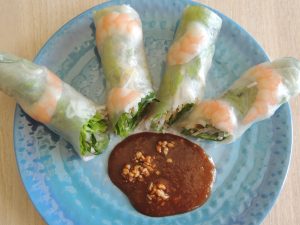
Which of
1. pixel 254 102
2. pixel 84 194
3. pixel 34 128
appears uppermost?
pixel 254 102

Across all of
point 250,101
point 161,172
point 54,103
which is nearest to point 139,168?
point 161,172

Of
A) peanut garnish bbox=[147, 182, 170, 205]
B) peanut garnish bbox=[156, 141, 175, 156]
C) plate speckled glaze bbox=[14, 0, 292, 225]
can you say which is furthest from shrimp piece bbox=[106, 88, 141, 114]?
peanut garnish bbox=[147, 182, 170, 205]

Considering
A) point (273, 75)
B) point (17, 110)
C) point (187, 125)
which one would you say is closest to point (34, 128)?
point (17, 110)

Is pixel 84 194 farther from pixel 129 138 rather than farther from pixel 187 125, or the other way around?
pixel 187 125

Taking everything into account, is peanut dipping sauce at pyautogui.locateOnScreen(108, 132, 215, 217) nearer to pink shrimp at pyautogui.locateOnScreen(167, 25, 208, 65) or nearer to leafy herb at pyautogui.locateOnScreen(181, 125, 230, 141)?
leafy herb at pyautogui.locateOnScreen(181, 125, 230, 141)

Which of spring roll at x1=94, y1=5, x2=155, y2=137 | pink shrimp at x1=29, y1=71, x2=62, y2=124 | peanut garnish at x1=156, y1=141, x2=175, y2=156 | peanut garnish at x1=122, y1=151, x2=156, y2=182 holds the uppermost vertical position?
spring roll at x1=94, y1=5, x2=155, y2=137

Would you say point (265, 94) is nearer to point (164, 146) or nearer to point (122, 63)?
point (164, 146)
